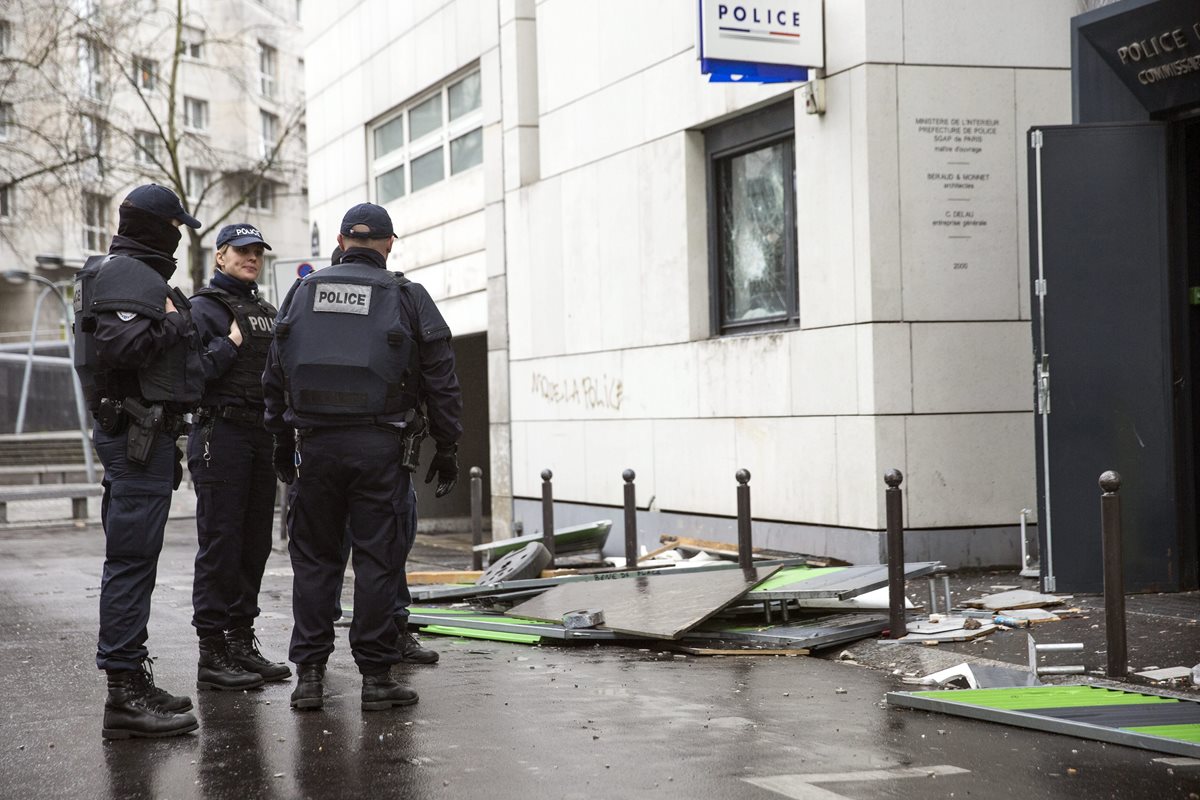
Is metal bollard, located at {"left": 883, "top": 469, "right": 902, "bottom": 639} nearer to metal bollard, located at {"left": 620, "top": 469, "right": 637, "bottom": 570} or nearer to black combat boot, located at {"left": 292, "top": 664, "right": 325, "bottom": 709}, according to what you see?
black combat boot, located at {"left": 292, "top": 664, "right": 325, "bottom": 709}

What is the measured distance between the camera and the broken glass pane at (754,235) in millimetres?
12148

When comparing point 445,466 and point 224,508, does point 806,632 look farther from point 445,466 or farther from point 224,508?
point 224,508

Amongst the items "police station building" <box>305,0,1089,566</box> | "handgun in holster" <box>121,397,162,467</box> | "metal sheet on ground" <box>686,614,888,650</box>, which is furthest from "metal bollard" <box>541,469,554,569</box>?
"handgun in holster" <box>121,397,162,467</box>

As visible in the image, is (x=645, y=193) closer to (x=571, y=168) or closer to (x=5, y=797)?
(x=571, y=168)

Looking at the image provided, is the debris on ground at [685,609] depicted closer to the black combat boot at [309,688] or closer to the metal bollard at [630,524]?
the metal bollard at [630,524]

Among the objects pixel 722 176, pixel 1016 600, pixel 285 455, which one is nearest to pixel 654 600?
pixel 1016 600

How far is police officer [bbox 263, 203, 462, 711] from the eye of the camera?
6.10 metres

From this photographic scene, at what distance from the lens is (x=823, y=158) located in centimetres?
1113

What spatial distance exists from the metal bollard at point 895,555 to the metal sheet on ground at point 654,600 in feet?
2.48

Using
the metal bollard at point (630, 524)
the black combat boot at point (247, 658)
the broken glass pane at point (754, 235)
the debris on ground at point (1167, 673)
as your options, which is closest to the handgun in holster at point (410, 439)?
the black combat boot at point (247, 658)

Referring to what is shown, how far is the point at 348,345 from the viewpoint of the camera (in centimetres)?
609

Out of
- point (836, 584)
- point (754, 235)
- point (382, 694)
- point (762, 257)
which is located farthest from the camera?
point (754, 235)

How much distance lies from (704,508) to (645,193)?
3018mm

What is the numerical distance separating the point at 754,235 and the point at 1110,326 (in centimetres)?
380
